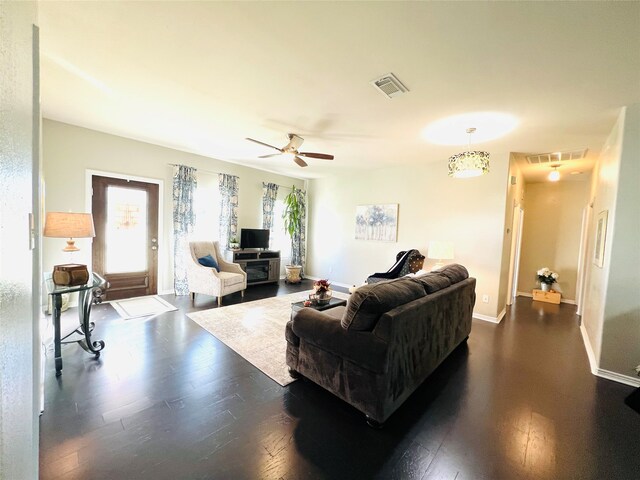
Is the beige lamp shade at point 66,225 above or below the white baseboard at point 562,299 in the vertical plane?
above

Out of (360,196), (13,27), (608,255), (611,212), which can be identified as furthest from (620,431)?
(360,196)

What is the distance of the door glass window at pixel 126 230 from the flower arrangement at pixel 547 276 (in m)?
8.05

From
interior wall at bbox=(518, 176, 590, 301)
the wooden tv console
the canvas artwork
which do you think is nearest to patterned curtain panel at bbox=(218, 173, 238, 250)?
the wooden tv console

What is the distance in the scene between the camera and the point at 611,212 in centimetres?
286

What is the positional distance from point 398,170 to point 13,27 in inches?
216

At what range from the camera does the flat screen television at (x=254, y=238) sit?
6.02 meters

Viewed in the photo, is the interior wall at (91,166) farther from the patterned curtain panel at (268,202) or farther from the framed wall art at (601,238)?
the framed wall art at (601,238)

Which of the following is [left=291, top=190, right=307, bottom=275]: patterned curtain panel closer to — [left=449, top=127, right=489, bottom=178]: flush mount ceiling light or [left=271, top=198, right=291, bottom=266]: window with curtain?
[left=271, top=198, right=291, bottom=266]: window with curtain

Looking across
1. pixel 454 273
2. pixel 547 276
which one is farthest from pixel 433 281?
pixel 547 276

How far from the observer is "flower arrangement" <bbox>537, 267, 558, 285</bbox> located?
570 centimetres

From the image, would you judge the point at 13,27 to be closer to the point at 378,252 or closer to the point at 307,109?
the point at 307,109

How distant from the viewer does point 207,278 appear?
15.2 ft

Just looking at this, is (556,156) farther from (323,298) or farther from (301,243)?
(301,243)

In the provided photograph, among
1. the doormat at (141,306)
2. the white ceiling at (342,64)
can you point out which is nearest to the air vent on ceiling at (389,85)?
the white ceiling at (342,64)
